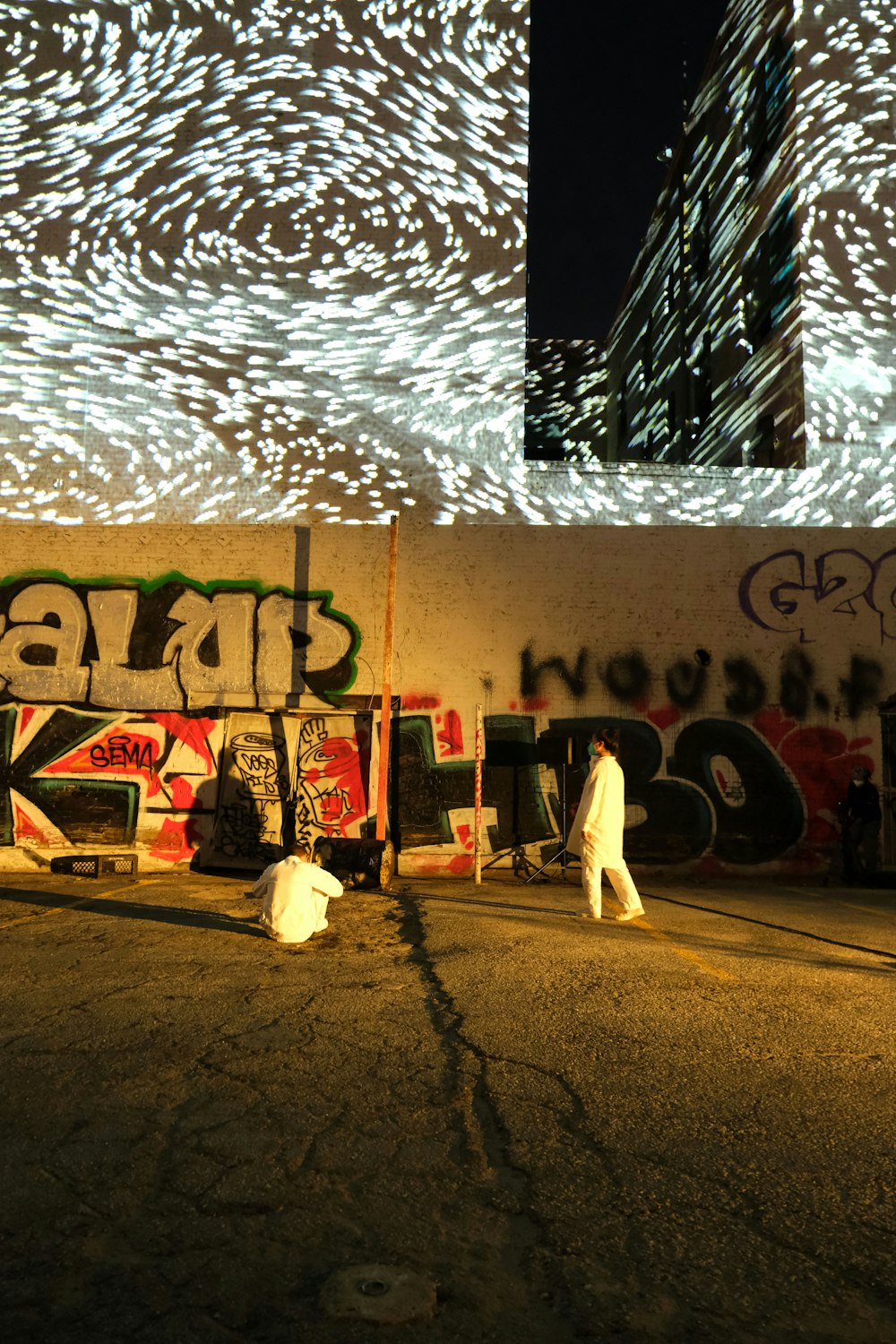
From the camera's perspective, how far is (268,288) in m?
21.5

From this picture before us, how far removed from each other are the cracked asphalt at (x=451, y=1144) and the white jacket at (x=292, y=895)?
24cm

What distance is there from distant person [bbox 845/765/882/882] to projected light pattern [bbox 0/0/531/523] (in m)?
11.6

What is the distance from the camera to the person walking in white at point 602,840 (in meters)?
8.73

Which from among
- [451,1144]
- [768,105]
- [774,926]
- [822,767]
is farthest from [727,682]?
[768,105]

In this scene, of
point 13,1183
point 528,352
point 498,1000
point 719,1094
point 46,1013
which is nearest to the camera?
point 13,1183

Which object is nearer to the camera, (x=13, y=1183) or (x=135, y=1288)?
(x=135, y=1288)

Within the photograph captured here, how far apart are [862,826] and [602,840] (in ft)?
18.2

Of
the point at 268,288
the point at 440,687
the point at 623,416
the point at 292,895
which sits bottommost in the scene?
the point at 292,895

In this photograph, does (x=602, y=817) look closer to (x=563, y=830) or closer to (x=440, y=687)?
(x=563, y=830)

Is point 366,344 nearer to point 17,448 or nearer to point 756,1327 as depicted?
point 17,448

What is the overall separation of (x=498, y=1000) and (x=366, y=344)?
61.2 ft

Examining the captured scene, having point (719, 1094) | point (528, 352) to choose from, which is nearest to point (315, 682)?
point (719, 1094)

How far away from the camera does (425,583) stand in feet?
42.5

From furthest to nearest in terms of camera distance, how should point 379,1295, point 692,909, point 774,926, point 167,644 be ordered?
1. point 167,644
2. point 692,909
3. point 774,926
4. point 379,1295
